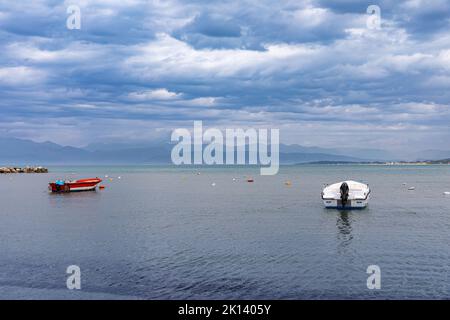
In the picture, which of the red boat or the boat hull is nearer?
the boat hull

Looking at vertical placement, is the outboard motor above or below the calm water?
above

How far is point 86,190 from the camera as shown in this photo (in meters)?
109

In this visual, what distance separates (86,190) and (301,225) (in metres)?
73.5

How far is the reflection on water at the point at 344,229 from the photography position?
127ft

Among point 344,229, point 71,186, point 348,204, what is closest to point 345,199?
point 348,204

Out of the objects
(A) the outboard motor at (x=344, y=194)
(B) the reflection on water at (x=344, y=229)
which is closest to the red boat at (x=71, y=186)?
(A) the outboard motor at (x=344, y=194)

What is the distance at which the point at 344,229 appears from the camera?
46188 mm

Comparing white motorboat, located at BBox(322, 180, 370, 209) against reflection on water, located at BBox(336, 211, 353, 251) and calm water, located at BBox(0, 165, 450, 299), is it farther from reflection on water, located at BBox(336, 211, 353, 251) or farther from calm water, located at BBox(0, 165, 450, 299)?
calm water, located at BBox(0, 165, 450, 299)

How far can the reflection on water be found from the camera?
38562 mm

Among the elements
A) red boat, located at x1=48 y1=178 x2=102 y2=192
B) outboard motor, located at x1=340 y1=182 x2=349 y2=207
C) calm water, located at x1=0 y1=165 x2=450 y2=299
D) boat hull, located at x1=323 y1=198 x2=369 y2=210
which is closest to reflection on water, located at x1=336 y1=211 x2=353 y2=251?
calm water, located at x1=0 y1=165 x2=450 y2=299

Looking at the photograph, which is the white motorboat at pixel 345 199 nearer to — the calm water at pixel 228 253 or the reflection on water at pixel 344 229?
the reflection on water at pixel 344 229

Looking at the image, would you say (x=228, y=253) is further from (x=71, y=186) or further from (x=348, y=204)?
(x=71, y=186)

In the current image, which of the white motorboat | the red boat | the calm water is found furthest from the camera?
the red boat

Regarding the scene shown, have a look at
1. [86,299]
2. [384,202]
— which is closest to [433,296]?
[86,299]
